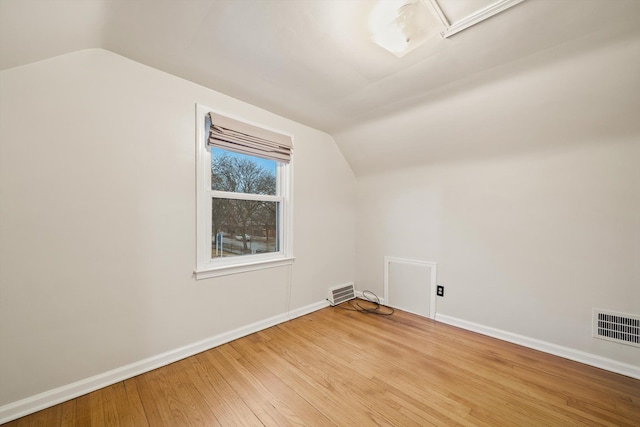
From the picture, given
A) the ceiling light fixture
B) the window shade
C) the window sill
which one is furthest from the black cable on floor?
the ceiling light fixture

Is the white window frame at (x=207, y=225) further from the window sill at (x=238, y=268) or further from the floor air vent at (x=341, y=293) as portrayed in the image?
the floor air vent at (x=341, y=293)

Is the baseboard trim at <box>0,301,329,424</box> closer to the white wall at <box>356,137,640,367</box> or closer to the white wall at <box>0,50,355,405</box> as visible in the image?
the white wall at <box>0,50,355,405</box>

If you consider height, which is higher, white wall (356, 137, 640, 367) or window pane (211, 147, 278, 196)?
window pane (211, 147, 278, 196)

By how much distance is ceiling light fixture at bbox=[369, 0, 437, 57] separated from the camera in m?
1.29

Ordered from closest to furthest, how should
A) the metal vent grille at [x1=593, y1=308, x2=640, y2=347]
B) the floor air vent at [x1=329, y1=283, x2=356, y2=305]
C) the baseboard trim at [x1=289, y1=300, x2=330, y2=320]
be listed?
1. the metal vent grille at [x1=593, y1=308, x2=640, y2=347]
2. the baseboard trim at [x1=289, y1=300, x2=330, y2=320]
3. the floor air vent at [x1=329, y1=283, x2=356, y2=305]

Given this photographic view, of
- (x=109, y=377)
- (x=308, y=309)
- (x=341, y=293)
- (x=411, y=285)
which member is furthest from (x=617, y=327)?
(x=109, y=377)

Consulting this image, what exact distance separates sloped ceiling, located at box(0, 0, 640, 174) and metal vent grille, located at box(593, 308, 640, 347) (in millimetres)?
1411

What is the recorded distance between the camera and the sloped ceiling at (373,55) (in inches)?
50.2

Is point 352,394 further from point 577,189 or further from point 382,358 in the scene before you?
point 577,189

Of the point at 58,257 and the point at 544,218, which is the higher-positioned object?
the point at 544,218

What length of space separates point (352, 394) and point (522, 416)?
3.27ft

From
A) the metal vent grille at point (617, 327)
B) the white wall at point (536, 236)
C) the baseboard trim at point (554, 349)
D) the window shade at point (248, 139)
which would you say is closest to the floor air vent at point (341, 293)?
the white wall at point (536, 236)

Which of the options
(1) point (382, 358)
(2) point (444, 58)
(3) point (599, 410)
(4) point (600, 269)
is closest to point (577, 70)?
(2) point (444, 58)

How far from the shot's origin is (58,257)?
4.93ft
